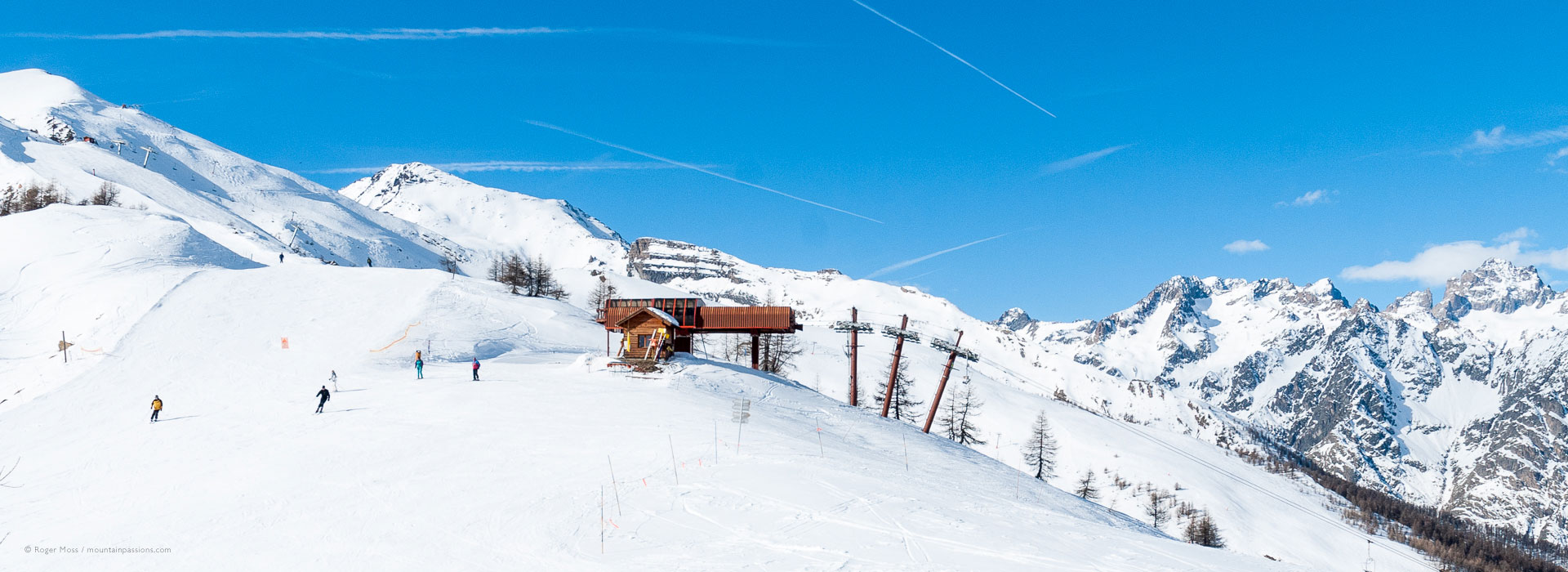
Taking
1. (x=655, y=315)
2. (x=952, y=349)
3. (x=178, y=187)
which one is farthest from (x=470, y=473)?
(x=178, y=187)

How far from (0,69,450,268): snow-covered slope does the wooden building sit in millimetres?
57385

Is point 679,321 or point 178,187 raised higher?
point 178,187

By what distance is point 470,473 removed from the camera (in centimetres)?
2306

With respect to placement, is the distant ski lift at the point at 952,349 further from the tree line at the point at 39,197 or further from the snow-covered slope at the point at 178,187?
the tree line at the point at 39,197

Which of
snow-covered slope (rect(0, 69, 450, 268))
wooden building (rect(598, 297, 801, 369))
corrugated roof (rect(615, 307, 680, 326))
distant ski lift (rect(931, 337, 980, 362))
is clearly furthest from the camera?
snow-covered slope (rect(0, 69, 450, 268))

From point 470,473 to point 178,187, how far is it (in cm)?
15669

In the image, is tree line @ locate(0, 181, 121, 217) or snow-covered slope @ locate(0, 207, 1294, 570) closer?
snow-covered slope @ locate(0, 207, 1294, 570)

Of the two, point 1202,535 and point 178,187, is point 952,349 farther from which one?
point 178,187

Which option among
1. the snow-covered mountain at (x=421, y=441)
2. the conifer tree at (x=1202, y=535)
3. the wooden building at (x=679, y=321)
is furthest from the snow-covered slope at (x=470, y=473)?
the conifer tree at (x=1202, y=535)

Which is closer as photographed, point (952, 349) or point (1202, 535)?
point (952, 349)

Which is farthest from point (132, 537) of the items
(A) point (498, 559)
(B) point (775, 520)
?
(B) point (775, 520)

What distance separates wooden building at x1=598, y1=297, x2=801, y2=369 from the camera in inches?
2003

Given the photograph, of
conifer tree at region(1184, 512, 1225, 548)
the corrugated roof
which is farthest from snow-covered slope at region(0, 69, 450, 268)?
conifer tree at region(1184, 512, 1225, 548)

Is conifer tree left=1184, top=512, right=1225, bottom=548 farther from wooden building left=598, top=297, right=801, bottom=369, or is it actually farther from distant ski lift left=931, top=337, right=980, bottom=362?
wooden building left=598, top=297, right=801, bottom=369
